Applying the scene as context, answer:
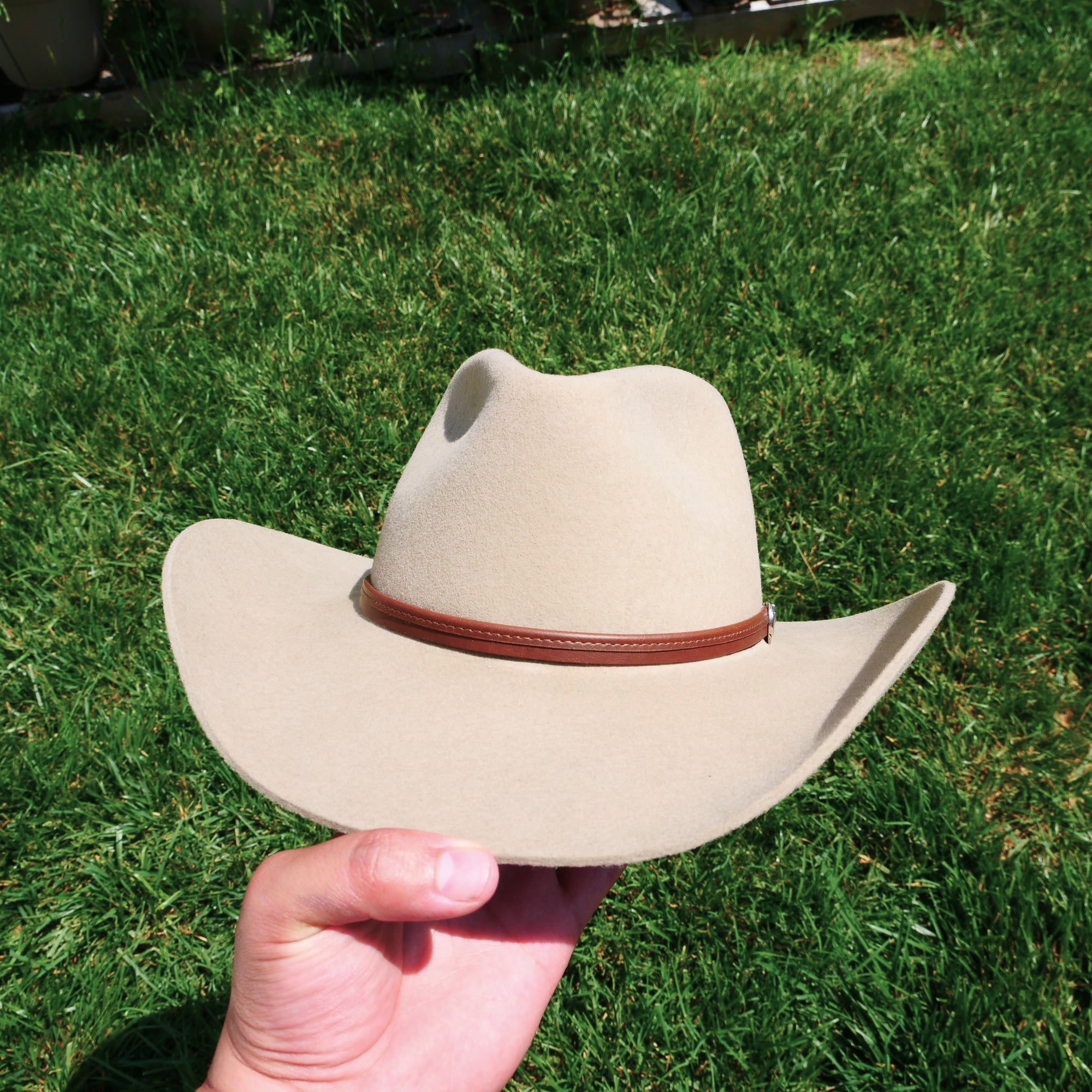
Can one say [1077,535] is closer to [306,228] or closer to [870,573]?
[870,573]

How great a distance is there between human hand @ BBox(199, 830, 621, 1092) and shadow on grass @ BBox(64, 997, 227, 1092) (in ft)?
2.26

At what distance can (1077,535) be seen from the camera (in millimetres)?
3180

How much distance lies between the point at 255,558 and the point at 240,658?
35cm

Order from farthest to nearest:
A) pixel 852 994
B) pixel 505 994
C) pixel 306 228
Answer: pixel 306 228 → pixel 852 994 → pixel 505 994

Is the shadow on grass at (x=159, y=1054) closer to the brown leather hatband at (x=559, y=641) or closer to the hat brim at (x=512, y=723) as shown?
the hat brim at (x=512, y=723)

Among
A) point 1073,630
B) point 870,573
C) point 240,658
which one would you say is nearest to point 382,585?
point 240,658

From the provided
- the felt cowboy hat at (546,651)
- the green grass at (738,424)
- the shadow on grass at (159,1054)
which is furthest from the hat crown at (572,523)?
the shadow on grass at (159,1054)

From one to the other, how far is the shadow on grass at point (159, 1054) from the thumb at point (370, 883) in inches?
42.0

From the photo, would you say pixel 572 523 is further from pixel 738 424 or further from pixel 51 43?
pixel 51 43

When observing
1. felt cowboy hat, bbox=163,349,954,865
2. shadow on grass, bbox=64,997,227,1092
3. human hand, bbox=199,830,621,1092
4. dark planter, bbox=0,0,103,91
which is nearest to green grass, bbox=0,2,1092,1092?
shadow on grass, bbox=64,997,227,1092

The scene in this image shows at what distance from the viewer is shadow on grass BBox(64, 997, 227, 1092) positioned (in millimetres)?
2268

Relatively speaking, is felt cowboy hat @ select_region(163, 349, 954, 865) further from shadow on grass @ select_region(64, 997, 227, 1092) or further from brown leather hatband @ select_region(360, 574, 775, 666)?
shadow on grass @ select_region(64, 997, 227, 1092)

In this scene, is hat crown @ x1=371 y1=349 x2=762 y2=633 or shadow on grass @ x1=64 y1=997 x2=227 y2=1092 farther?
shadow on grass @ x1=64 y1=997 x2=227 y2=1092

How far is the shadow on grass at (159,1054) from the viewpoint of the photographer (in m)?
2.27
